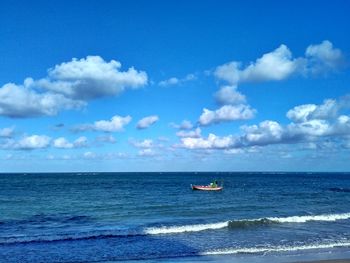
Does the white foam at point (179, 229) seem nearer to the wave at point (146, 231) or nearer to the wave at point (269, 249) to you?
the wave at point (146, 231)

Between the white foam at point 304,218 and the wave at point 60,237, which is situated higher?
the white foam at point 304,218

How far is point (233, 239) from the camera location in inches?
926

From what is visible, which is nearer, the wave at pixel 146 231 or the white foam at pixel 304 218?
the wave at pixel 146 231

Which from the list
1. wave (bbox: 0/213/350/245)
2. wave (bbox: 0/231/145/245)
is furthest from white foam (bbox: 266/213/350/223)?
wave (bbox: 0/231/145/245)

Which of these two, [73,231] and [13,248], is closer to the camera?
[13,248]

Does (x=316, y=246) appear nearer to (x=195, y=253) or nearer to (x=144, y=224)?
(x=195, y=253)

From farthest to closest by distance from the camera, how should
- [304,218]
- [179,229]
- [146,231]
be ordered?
[304,218] → [179,229] → [146,231]

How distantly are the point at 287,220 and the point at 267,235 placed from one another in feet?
22.0

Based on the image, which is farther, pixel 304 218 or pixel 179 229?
pixel 304 218

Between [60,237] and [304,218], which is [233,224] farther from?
[60,237]

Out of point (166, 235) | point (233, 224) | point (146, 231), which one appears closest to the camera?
point (166, 235)

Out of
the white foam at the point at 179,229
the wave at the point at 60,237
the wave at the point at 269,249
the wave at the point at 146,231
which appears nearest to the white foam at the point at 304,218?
the wave at the point at 146,231

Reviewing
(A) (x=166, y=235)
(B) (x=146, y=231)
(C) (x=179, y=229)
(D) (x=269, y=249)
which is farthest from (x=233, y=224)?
(D) (x=269, y=249)

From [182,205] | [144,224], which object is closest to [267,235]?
[144,224]
